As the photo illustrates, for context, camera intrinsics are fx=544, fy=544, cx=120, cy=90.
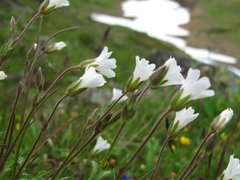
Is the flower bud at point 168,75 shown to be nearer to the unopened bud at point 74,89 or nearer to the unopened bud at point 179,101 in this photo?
the unopened bud at point 179,101

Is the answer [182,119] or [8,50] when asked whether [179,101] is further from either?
[8,50]

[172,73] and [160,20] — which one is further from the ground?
[172,73]

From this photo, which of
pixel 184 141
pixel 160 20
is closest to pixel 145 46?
pixel 160 20

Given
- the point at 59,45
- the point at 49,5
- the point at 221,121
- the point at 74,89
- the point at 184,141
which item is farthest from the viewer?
the point at 184,141

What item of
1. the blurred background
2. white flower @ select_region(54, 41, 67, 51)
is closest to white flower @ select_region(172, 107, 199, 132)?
the blurred background

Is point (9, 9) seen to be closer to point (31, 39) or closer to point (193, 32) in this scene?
point (31, 39)

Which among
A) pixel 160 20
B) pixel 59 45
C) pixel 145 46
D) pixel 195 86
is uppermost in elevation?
pixel 195 86
